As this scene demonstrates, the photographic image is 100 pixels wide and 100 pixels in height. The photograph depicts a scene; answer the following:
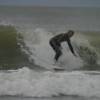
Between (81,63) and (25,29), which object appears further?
(25,29)

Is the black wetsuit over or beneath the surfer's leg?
over

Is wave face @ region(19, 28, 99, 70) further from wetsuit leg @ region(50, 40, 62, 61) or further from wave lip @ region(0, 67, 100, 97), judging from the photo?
wave lip @ region(0, 67, 100, 97)

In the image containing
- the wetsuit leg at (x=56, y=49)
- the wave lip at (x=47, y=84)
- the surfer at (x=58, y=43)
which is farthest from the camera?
the wetsuit leg at (x=56, y=49)

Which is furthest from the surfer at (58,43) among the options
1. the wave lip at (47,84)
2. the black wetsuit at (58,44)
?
the wave lip at (47,84)

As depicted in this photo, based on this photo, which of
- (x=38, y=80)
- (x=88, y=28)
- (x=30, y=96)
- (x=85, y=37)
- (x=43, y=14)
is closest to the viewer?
(x=30, y=96)

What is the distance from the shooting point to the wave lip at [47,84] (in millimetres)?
8789

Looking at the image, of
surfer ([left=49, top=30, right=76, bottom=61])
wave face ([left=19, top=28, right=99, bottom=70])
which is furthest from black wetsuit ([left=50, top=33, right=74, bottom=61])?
wave face ([left=19, top=28, right=99, bottom=70])

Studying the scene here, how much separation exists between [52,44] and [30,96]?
4341mm

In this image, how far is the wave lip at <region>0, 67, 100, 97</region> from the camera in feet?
28.8

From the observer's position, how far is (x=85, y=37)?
588 inches

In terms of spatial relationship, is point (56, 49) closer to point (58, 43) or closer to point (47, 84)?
point (58, 43)

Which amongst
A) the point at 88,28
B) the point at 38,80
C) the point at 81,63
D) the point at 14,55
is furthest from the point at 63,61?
the point at 88,28

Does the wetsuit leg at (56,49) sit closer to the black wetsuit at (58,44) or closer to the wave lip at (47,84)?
the black wetsuit at (58,44)

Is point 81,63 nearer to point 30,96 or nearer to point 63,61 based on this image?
point 63,61
